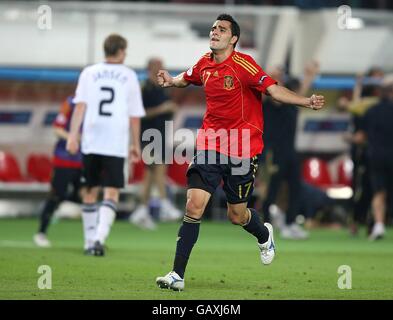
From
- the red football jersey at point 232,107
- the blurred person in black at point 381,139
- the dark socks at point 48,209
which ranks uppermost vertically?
the red football jersey at point 232,107

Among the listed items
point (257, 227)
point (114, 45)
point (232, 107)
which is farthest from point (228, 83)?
point (114, 45)

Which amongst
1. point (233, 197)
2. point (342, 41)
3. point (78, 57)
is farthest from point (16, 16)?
point (233, 197)

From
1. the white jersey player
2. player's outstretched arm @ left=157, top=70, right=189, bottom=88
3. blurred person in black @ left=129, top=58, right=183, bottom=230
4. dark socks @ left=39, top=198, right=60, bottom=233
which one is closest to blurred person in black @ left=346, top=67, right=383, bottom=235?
blurred person in black @ left=129, top=58, right=183, bottom=230

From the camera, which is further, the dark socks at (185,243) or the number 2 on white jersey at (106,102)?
the number 2 on white jersey at (106,102)

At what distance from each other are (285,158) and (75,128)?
16.8 ft

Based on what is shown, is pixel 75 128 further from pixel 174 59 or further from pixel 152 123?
pixel 174 59

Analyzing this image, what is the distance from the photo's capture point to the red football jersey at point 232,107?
11273 mm

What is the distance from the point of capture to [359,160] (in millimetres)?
20141

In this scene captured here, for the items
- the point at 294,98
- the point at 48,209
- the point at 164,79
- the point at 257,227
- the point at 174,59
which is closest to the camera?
the point at 294,98

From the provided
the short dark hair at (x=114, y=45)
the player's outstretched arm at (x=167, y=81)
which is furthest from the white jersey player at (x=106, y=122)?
the player's outstretched arm at (x=167, y=81)

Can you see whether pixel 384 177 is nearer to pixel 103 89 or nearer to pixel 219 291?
pixel 103 89

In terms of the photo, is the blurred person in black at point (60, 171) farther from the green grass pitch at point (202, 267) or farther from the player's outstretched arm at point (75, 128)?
the player's outstretched arm at point (75, 128)

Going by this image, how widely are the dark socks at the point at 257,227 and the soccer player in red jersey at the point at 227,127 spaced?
259 mm

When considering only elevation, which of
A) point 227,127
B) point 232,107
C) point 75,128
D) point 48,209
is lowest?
point 48,209
